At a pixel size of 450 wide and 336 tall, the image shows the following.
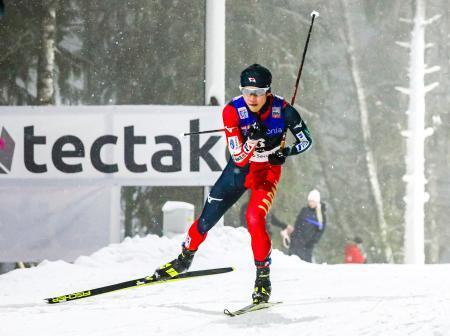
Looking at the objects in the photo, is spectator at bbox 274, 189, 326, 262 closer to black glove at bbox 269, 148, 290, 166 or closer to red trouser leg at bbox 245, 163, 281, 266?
red trouser leg at bbox 245, 163, 281, 266

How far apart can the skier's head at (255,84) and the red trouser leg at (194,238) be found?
1132 millimetres

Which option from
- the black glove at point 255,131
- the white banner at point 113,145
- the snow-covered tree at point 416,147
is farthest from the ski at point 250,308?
the snow-covered tree at point 416,147

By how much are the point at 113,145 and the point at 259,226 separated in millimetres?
4257

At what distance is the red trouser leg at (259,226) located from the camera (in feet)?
19.1

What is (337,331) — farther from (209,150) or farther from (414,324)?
(209,150)

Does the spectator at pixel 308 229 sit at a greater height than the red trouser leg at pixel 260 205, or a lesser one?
lesser

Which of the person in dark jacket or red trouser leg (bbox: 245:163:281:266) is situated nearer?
red trouser leg (bbox: 245:163:281:266)

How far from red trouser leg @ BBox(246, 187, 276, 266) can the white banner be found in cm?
368

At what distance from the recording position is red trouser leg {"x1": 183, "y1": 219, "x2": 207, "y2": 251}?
6359mm

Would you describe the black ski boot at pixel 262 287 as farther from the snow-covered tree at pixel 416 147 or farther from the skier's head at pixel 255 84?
the snow-covered tree at pixel 416 147

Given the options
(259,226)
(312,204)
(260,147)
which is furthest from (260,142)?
(312,204)

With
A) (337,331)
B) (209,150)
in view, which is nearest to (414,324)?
(337,331)

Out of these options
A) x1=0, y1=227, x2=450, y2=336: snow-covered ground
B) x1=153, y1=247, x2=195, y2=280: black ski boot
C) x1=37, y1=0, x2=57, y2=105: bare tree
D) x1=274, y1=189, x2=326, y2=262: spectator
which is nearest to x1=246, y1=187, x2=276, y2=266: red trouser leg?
x1=0, y1=227, x2=450, y2=336: snow-covered ground

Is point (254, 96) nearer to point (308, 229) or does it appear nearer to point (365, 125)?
point (308, 229)
